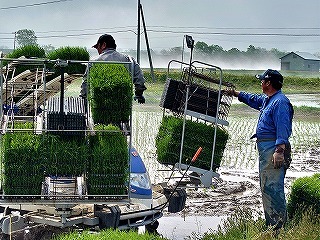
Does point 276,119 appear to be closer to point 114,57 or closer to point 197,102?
point 197,102

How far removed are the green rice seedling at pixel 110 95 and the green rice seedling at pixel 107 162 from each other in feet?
0.46

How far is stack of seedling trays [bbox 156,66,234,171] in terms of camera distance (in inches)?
343

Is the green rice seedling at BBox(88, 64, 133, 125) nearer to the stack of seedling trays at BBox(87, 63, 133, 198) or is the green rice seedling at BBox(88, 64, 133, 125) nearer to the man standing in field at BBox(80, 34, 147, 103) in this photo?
the stack of seedling trays at BBox(87, 63, 133, 198)

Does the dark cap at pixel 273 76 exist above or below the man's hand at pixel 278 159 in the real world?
above

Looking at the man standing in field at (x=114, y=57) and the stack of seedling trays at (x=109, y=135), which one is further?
the man standing in field at (x=114, y=57)

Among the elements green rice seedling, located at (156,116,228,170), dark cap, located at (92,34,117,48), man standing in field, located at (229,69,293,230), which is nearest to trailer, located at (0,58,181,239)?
green rice seedling, located at (156,116,228,170)

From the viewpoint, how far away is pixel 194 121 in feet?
29.1

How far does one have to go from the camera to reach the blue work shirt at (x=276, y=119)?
7859 mm

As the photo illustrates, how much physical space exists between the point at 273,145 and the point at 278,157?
0.33 m

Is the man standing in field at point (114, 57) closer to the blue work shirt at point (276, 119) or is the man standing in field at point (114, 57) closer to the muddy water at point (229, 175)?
the muddy water at point (229, 175)

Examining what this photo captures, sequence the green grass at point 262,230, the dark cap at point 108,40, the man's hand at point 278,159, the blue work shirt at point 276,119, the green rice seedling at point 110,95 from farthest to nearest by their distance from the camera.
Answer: the dark cap at point 108,40 < the blue work shirt at point 276,119 < the man's hand at point 278,159 < the green rice seedling at point 110,95 < the green grass at point 262,230

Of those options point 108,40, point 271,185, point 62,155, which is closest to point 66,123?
point 62,155

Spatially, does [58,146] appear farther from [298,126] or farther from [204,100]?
[298,126]

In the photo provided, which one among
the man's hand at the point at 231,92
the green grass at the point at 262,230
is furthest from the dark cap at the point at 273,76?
the green grass at the point at 262,230
